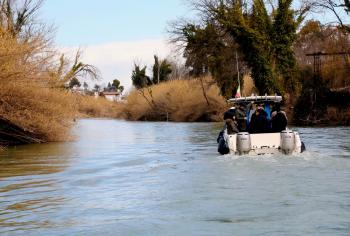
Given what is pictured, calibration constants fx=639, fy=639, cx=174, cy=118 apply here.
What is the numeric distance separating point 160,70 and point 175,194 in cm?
8387

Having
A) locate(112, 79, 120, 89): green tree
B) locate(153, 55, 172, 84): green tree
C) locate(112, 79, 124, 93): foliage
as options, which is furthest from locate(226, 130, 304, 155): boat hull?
locate(112, 79, 120, 89): green tree

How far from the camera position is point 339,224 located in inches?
411

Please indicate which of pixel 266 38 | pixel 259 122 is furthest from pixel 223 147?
pixel 266 38

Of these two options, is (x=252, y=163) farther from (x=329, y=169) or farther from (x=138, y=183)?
(x=138, y=183)

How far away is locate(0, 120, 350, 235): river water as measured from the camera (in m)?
10.6

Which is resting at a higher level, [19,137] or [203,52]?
[203,52]

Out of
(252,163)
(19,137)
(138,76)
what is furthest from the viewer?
(138,76)

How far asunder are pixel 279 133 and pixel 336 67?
3093 cm

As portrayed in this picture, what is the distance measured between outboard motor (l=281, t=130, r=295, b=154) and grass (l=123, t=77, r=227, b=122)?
35.9 m

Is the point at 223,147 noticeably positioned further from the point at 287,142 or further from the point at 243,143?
the point at 287,142

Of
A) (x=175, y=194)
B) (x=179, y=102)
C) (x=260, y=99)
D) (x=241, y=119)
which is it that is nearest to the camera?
(x=175, y=194)

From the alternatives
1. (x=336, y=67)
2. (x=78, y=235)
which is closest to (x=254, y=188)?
(x=78, y=235)

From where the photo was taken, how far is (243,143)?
19.5m

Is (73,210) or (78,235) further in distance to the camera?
(73,210)
